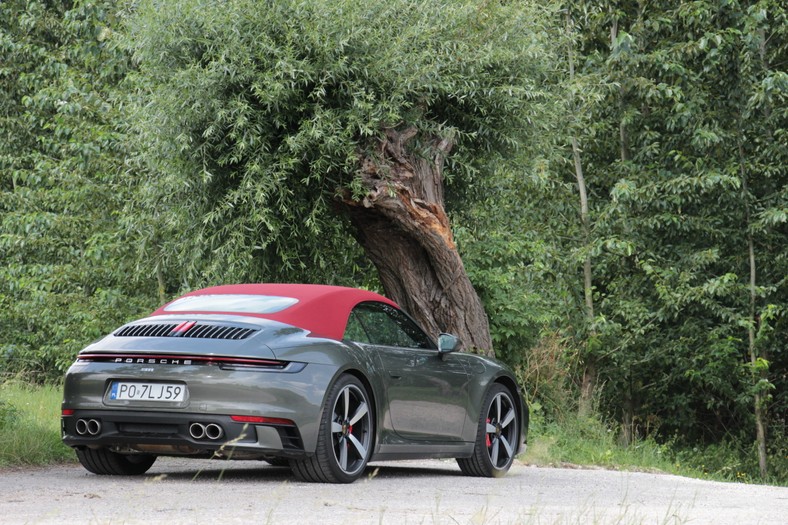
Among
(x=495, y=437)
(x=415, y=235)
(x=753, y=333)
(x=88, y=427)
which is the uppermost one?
(x=415, y=235)

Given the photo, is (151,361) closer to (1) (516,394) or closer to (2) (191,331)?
(2) (191,331)

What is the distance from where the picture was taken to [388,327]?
885 centimetres

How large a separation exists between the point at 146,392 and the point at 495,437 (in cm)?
335

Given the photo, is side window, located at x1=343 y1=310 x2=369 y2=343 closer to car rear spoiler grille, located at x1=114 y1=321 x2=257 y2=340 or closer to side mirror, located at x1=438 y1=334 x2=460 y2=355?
side mirror, located at x1=438 y1=334 x2=460 y2=355

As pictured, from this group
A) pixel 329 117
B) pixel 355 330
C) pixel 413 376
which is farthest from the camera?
pixel 329 117

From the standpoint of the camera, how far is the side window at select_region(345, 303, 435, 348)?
28.1ft

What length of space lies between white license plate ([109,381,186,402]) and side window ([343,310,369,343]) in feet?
4.42

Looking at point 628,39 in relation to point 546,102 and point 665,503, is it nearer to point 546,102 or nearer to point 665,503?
point 546,102

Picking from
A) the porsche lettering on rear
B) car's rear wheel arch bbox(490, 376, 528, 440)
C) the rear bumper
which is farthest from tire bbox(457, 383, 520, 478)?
the porsche lettering on rear

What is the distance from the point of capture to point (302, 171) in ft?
42.1

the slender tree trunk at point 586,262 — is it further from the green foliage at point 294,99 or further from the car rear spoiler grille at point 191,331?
the car rear spoiler grille at point 191,331

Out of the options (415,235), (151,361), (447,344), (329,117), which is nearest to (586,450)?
(415,235)

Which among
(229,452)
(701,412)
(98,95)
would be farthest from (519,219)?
(229,452)

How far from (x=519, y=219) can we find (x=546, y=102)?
7.50 meters
